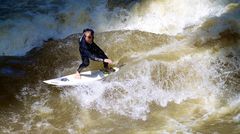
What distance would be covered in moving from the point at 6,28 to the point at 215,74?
5182 mm

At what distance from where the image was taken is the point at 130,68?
27.5ft

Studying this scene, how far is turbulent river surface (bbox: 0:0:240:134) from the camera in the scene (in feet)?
24.0

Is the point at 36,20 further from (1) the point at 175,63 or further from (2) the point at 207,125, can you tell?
(2) the point at 207,125

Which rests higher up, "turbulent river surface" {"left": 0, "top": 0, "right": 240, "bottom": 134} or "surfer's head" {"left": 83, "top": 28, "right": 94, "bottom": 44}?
"surfer's head" {"left": 83, "top": 28, "right": 94, "bottom": 44}

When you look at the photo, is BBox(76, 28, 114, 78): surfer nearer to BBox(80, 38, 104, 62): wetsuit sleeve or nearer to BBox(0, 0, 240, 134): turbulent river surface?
BBox(80, 38, 104, 62): wetsuit sleeve

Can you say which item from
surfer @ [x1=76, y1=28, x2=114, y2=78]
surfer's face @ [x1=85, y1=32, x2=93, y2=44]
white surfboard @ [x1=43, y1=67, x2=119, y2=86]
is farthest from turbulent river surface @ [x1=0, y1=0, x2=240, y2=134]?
surfer's face @ [x1=85, y1=32, x2=93, y2=44]

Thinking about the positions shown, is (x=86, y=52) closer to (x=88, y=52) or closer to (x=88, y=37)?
(x=88, y=52)

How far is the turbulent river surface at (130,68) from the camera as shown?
732cm

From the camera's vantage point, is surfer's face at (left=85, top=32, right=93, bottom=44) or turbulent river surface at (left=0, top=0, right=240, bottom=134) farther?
surfer's face at (left=85, top=32, right=93, bottom=44)

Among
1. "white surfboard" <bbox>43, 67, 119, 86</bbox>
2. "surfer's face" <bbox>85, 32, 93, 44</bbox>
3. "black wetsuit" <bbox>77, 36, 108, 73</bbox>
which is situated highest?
"surfer's face" <bbox>85, 32, 93, 44</bbox>

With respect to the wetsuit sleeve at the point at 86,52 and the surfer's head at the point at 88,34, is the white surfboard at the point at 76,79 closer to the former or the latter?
the wetsuit sleeve at the point at 86,52

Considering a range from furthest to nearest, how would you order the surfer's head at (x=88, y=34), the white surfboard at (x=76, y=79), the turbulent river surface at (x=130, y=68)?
the white surfboard at (x=76, y=79) < the surfer's head at (x=88, y=34) < the turbulent river surface at (x=130, y=68)

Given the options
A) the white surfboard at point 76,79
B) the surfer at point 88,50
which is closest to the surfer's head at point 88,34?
the surfer at point 88,50

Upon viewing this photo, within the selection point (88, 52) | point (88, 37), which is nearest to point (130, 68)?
point (88, 52)
